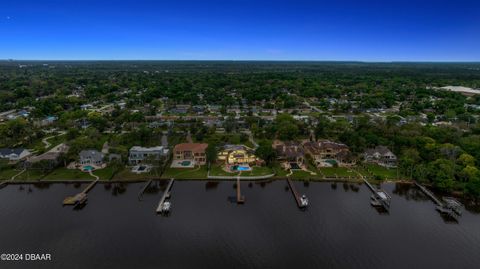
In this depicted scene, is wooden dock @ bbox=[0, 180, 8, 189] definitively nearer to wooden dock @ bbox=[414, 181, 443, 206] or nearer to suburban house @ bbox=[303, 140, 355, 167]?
suburban house @ bbox=[303, 140, 355, 167]

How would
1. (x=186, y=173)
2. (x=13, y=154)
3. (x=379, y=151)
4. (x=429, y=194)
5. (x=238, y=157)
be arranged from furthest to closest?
(x=379, y=151), (x=13, y=154), (x=238, y=157), (x=186, y=173), (x=429, y=194)

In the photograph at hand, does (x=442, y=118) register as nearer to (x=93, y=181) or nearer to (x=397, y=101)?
(x=397, y=101)

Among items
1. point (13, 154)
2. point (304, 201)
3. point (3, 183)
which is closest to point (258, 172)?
point (304, 201)

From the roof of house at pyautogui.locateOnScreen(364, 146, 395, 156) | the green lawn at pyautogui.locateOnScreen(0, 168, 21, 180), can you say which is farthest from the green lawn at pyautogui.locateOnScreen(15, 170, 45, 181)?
the roof of house at pyautogui.locateOnScreen(364, 146, 395, 156)

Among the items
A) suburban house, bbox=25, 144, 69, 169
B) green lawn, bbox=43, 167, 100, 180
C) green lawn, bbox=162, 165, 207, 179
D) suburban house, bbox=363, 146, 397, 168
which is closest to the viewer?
green lawn, bbox=43, 167, 100, 180

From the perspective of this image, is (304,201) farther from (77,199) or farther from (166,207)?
(77,199)

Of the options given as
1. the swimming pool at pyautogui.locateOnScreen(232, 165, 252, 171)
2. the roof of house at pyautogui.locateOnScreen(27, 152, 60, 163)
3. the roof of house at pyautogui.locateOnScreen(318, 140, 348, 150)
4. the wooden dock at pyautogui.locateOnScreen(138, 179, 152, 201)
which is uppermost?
the roof of house at pyautogui.locateOnScreen(318, 140, 348, 150)

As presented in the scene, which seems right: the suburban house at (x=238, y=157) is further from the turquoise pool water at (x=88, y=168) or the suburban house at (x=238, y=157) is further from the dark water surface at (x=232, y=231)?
the turquoise pool water at (x=88, y=168)

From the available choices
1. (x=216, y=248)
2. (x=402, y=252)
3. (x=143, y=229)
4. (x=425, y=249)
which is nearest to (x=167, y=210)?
(x=143, y=229)
